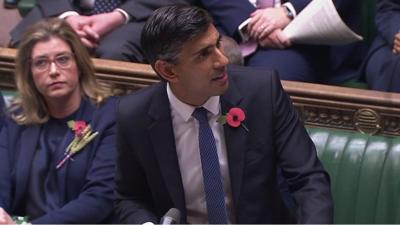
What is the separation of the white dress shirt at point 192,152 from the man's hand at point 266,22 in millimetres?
753

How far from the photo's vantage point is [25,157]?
2.23 m

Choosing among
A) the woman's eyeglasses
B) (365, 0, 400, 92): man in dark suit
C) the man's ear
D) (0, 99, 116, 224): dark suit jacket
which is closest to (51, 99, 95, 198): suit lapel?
(0, 99, 116, 224): dark suit jacket

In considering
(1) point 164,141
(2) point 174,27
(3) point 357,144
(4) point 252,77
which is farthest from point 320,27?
(2) point 174,27

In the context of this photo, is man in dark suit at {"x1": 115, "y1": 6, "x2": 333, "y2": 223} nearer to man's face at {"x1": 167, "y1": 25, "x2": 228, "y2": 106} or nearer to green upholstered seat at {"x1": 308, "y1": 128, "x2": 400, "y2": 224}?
man's face at {"x1": 167, "y1": 25, "x2": 228, "y2": 106}

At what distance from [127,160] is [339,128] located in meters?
0.67

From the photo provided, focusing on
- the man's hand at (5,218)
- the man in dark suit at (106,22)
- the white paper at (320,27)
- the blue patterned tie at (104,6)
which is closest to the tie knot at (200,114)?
the man's hand at (5,218)

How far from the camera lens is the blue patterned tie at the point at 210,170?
1766mm

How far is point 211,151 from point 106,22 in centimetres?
100

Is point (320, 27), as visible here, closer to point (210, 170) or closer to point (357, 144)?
point (357, 144)

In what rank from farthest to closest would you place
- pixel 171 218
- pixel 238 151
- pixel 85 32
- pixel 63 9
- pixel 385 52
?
pixel 63 9
pixel 85 32
pixel 385 52
pixel 238 151
pixel 171 218

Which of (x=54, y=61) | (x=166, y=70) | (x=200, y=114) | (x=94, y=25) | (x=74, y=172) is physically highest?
(x=166, y=70)

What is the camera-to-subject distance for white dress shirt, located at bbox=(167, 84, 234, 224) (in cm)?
178

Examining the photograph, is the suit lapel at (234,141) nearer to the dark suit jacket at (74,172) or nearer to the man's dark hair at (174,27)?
the man's dark hair at (174,27)

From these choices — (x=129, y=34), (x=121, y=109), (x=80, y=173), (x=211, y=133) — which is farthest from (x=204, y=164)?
(x=129, y=34)
